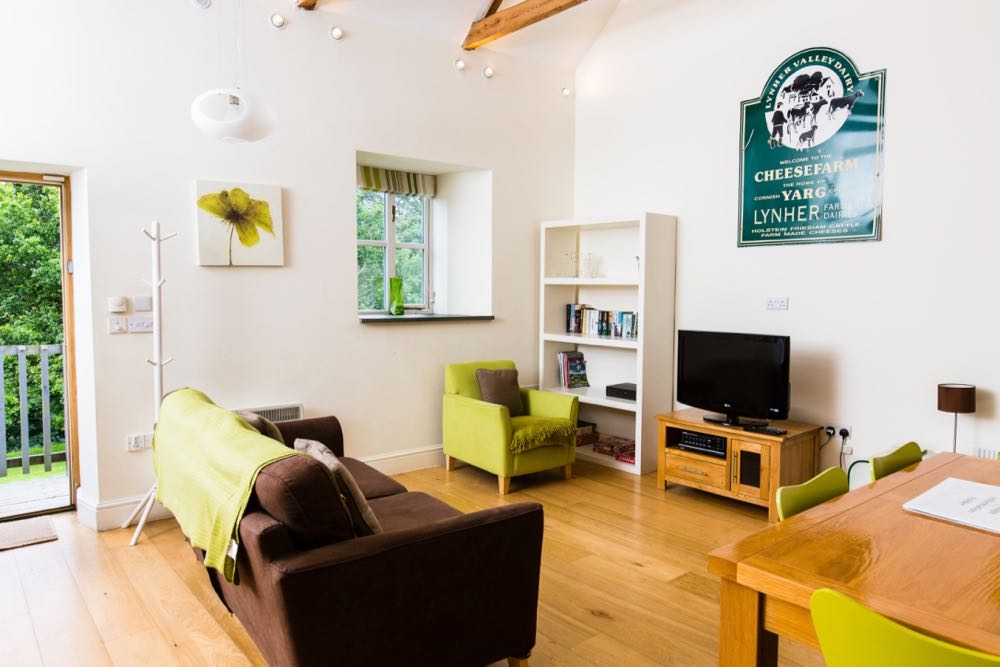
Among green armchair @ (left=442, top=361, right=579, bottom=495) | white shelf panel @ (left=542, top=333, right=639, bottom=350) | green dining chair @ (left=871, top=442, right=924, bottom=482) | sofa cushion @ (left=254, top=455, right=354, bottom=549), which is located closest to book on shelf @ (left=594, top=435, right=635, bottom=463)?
green armchair @ (left=442, top=361, right=579, bottom=495)

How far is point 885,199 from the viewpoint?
13.1 ft

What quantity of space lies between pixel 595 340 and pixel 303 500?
3.50m

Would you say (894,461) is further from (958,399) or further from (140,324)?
(140,324)

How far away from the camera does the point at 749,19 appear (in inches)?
181

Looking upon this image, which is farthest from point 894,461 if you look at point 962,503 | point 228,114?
point 228,114

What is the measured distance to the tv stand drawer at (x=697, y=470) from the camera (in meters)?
4.26

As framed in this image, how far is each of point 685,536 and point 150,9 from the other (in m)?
4.17

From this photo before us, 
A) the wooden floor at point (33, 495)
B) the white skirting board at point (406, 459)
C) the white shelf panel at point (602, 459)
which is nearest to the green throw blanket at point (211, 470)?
the wooden floor at point (33, 495)

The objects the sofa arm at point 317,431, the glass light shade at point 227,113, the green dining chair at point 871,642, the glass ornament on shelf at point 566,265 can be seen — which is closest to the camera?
the green dining chair at point 871,642

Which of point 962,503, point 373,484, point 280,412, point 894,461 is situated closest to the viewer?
point 962,503

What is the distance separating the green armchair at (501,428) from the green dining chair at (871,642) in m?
3.28

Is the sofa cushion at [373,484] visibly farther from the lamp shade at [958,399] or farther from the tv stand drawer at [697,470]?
the lamp shade at [958,399]

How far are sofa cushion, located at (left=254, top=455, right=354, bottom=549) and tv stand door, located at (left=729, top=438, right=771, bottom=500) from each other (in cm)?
285

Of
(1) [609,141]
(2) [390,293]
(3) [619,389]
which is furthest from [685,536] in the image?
(1) [609,141]
